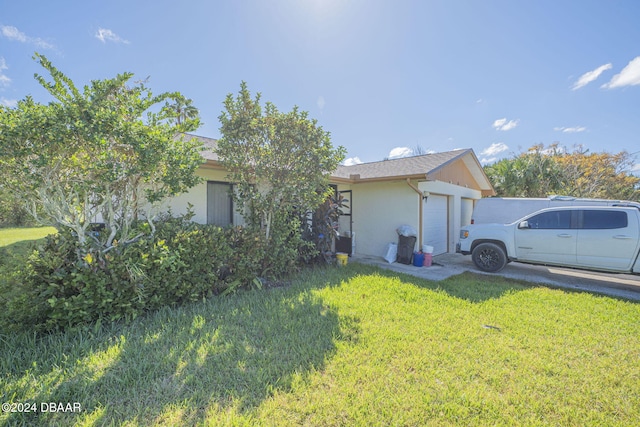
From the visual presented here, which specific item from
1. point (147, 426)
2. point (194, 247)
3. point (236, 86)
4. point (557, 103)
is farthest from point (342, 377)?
point (557, 103)

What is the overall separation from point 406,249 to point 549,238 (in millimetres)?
3584

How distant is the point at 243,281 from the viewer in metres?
5.43

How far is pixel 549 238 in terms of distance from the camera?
6.57m

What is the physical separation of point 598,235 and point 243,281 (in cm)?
817

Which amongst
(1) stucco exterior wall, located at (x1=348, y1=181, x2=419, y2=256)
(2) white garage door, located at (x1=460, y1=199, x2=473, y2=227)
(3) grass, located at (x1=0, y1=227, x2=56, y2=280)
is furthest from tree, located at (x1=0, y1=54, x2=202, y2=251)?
(2) white garage door, located at (x1=460, y1=199, x2=473, y2=227)

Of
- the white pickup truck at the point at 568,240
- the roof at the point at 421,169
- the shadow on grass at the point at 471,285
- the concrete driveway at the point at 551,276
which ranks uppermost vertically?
the roof at the point at 421,169

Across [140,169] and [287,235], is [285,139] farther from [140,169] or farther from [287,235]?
[140,169]

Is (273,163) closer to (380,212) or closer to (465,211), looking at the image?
(380,212)

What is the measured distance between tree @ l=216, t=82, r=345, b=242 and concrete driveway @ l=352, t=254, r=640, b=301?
376 centimetres

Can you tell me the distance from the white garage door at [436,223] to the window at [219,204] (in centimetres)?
644

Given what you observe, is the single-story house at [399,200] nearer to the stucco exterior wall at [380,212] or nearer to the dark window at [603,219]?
the stucco exterior wall at [380,212]

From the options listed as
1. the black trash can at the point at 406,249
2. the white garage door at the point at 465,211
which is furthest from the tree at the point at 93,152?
the white garage door at the point at 465,211

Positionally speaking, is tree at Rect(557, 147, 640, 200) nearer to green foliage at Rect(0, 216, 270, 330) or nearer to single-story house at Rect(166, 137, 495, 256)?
single-story house at Rect(166, 137, 495, 256)

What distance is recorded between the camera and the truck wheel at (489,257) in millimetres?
7254
